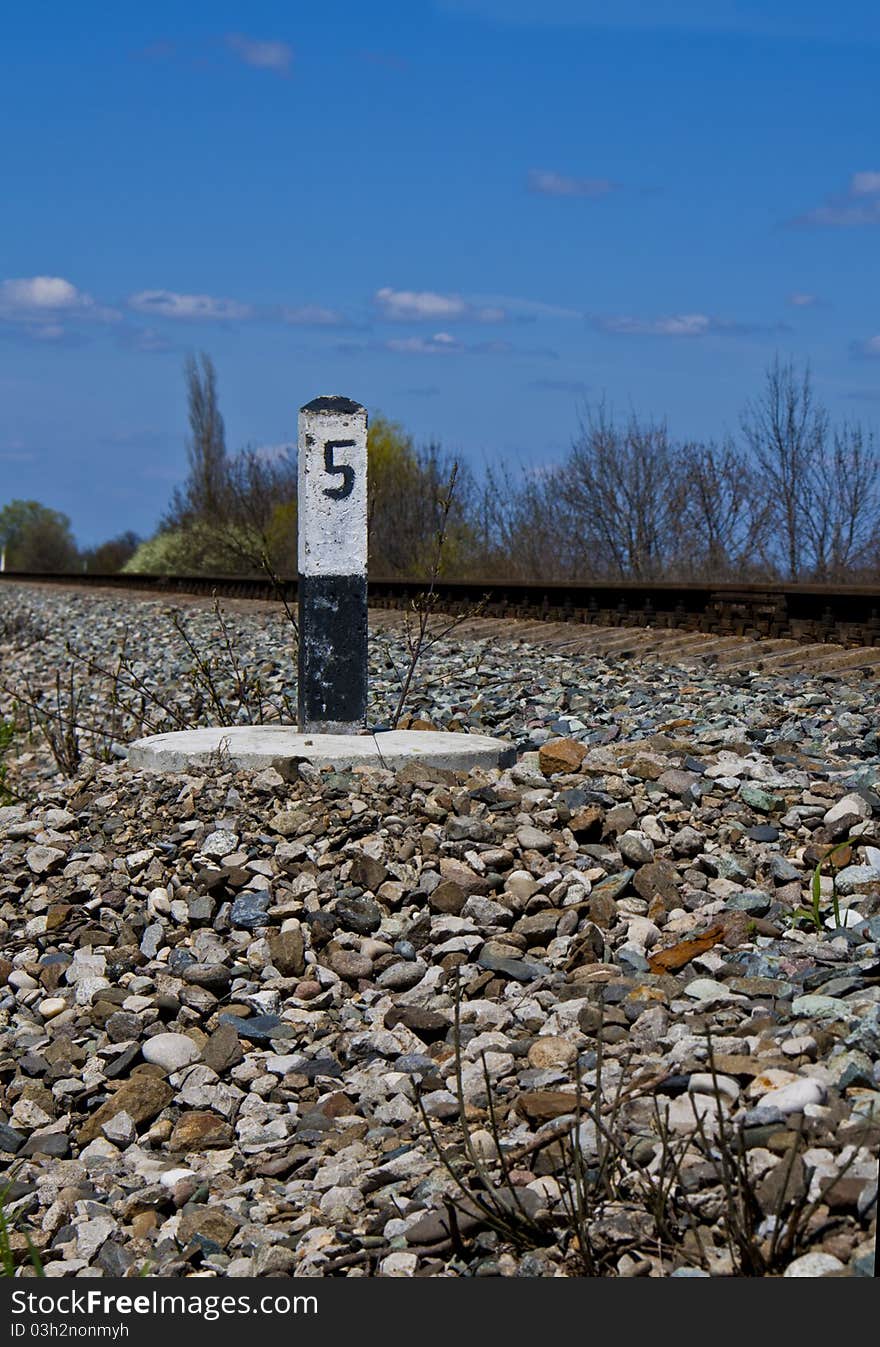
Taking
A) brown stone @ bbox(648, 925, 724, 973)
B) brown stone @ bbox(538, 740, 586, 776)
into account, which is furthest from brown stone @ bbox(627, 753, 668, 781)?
brown stone @ bbox(648, 925, 724, 973)

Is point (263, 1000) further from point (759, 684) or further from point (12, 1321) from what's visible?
point (759, 684)

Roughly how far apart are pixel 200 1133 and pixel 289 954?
2.82ft

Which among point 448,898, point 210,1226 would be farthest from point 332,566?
point 210,1226

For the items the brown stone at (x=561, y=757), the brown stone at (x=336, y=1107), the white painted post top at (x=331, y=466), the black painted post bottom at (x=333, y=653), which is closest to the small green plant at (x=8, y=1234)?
the brown stone at (x=336, y=1107)

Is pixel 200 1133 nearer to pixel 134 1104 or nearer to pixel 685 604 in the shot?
pixel 134 1104

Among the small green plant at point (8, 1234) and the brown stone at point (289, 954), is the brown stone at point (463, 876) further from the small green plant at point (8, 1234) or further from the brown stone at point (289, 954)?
the small green plant at point (8, 1234)

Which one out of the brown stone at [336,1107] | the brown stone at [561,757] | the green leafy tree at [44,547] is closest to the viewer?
the brown stone at [336,1107]

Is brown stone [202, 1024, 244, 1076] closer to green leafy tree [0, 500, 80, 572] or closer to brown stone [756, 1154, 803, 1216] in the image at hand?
brown stone [756, 1154, 803, 1216]

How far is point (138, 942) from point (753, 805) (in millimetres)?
2176

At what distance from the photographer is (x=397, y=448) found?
3216 cm

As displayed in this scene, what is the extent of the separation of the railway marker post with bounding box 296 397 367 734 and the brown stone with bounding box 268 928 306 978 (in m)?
A: 2.19

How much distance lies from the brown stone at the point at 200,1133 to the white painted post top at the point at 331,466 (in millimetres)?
3169

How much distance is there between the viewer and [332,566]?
7180 mm

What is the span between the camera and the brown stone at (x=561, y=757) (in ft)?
20.2
